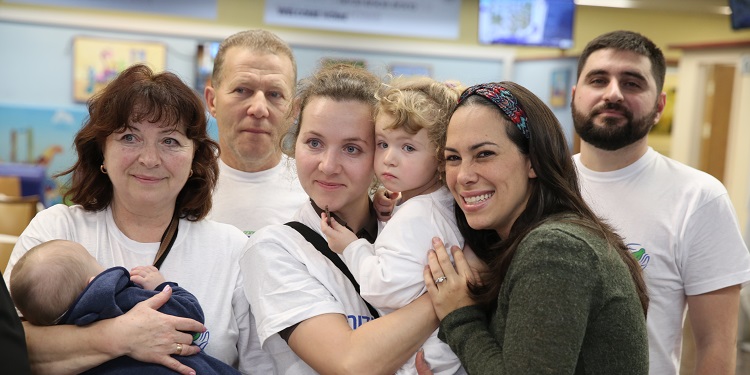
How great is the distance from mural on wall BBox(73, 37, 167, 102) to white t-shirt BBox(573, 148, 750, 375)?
6429 millimetres

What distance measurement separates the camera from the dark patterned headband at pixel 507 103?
74.4 inches

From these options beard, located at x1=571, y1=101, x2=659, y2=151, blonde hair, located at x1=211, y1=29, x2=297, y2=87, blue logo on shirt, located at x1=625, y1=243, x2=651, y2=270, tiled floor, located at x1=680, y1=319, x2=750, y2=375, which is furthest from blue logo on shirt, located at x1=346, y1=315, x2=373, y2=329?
tiled floor, located at x1=680, y1=319, x2=750, y2=375

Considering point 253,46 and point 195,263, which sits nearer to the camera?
point 195,263

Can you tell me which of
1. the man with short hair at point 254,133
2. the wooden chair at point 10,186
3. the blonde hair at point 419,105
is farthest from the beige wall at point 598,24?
the blonde hair at point 419,105

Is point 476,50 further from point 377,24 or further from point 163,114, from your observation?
point 163,114

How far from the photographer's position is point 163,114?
2.31m

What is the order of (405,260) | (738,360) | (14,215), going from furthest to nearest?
(738,360) → (14,215) → (405,260)

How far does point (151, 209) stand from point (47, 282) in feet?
1.49

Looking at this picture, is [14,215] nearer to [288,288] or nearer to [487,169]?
[288,288]

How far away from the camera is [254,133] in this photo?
3.20 m

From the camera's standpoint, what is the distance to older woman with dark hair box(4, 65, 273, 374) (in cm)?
226

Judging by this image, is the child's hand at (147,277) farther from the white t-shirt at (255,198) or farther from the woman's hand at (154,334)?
the white t-shirt at (255,198)

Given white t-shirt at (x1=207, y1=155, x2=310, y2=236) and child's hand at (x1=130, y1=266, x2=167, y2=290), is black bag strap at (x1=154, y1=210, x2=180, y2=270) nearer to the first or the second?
child's hand at (x1=130, y1=266, x2=167, y2=290)

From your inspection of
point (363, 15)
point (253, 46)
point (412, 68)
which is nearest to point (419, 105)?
point (253, 46)
